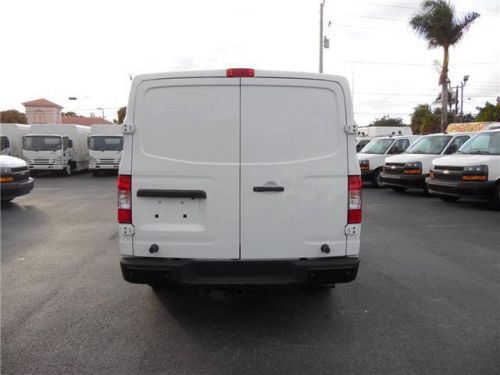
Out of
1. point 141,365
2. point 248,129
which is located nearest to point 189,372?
point 141,365

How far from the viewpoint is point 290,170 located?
150 inches

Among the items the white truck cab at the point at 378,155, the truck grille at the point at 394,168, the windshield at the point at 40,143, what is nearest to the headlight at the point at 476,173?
the truck grille at the point at 394,168

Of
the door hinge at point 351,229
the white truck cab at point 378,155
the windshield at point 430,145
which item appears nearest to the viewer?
the door hinge at point 351,229

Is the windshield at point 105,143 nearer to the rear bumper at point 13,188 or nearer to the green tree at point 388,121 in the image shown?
the rear bumper at point 13,188

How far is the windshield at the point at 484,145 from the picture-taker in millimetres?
11016

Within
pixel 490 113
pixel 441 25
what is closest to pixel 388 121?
pixel 490 113

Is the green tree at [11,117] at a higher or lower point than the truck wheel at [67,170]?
higher

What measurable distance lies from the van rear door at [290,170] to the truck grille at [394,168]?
420 inches

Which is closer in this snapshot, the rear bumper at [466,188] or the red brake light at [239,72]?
the red brake light at [239,72]

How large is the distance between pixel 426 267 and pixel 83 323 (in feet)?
14.1

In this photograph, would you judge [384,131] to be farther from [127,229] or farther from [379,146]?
[127,229]

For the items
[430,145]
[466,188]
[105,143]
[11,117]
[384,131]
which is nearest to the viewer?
[466,188]

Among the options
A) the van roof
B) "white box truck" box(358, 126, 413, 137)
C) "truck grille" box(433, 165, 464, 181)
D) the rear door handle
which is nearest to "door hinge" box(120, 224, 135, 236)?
the rear door handle

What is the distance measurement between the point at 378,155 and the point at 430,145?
99.6 inches
